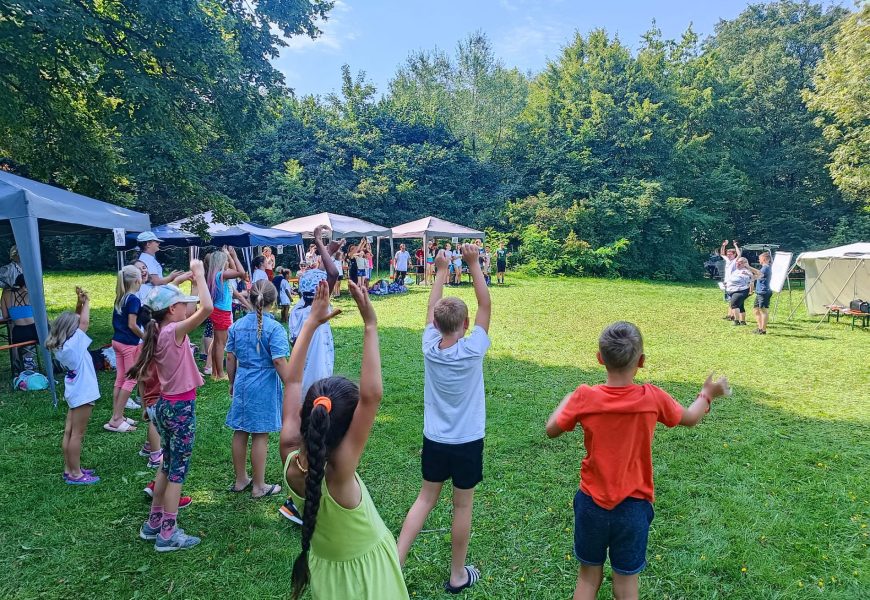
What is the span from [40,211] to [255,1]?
6276mm

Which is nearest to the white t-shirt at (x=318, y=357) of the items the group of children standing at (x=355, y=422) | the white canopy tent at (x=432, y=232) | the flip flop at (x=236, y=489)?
the group of children standing at (x=355, y=422)

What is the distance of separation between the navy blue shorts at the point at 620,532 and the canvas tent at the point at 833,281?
13743mm

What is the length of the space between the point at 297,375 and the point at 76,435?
3429mm

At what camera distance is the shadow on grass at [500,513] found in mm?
3209

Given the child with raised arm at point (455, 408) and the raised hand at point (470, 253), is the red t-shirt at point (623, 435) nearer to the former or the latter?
the child with raised arm at point (455, 408)

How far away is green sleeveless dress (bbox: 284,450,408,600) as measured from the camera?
5.80ft

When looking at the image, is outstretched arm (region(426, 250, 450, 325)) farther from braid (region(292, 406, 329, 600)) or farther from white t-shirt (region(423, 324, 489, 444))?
braid (region(292, 406, 329, 600))

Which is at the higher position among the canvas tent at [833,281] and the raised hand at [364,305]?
the raised hand at [364,305]

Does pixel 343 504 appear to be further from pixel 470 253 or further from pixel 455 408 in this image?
pixel 470 253

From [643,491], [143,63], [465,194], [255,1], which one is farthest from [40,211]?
[465,194]

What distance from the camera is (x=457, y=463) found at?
2877mm

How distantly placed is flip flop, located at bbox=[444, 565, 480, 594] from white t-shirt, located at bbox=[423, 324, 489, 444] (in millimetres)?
958

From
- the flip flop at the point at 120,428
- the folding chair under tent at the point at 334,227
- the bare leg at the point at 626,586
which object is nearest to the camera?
the bare leg at the point at 626,586

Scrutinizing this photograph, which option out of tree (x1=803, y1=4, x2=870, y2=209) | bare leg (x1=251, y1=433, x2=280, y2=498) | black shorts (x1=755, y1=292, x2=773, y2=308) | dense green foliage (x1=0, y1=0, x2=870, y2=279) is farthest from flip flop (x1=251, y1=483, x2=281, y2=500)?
tree (x1=803, y1=4, x2=870, y2=209)
